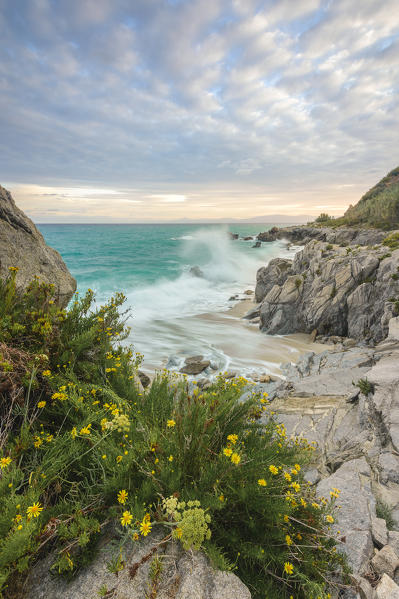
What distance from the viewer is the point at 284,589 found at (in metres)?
2.11

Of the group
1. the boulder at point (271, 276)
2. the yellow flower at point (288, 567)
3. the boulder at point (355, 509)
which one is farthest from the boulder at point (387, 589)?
the boulder at point (271, 276)

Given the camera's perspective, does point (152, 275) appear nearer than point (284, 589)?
No

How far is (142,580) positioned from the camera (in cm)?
185

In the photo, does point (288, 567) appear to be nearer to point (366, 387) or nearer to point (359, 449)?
point (359, 449)

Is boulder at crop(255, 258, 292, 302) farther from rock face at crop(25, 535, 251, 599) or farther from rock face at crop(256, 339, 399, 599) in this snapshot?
rock face at crop(25, 535, 251, 599)

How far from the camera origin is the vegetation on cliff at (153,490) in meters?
1.88

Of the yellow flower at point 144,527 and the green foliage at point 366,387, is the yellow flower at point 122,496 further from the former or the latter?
the green foliage at point 366,387

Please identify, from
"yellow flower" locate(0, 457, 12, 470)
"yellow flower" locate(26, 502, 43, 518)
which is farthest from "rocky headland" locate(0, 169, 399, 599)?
"yellow flower" locate(0, 457, 12, 470)

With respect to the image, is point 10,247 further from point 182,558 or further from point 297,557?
point 297,557

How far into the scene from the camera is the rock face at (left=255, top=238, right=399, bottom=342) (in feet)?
47.6

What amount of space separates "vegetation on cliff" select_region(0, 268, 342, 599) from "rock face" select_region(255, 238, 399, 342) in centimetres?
1356

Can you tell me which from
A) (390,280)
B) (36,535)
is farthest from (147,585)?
(390,280)

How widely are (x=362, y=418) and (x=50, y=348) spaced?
21.0ft

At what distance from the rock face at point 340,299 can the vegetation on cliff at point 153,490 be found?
44.5ft
